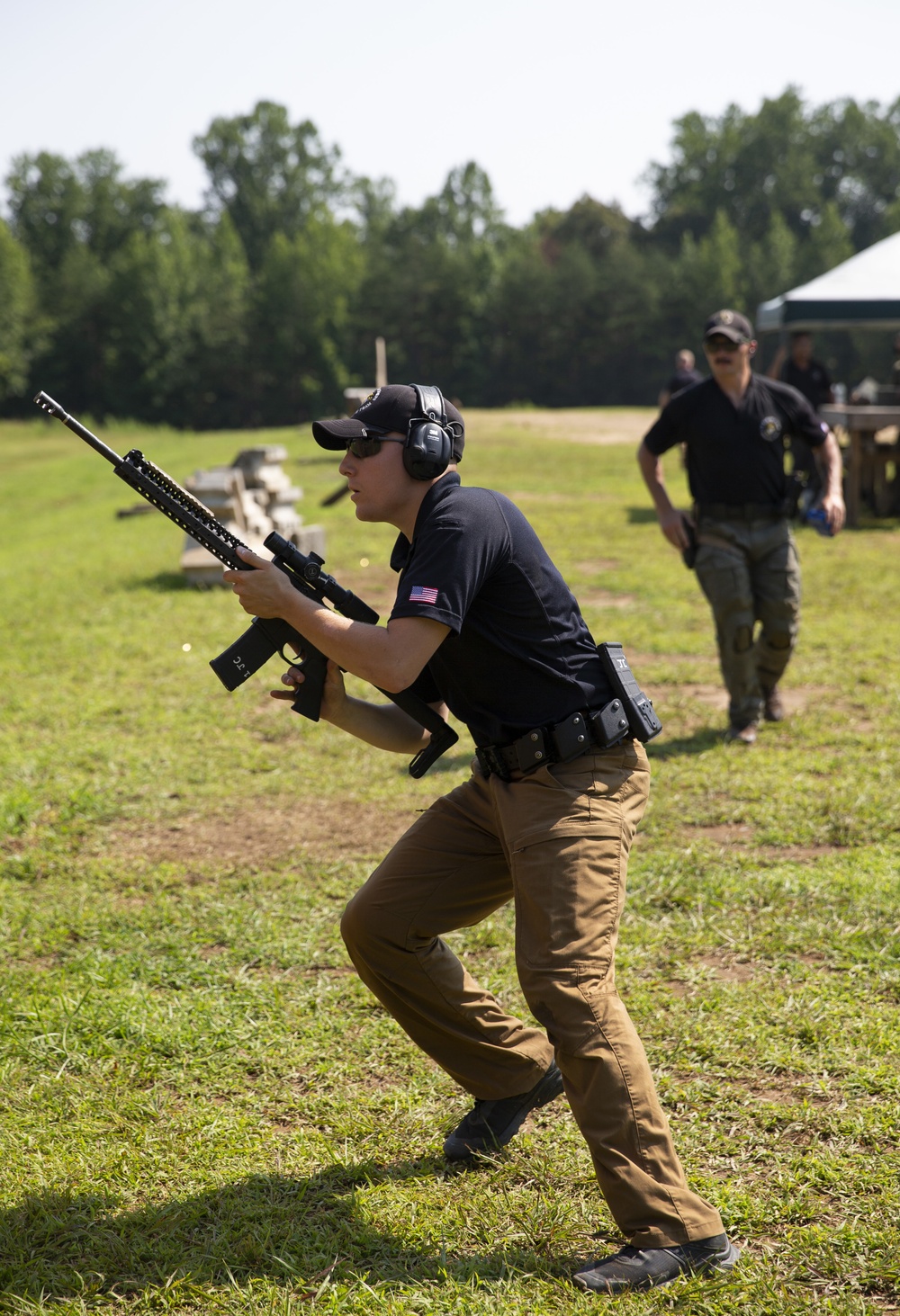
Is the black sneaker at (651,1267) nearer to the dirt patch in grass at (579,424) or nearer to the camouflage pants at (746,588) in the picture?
the camouflage pants at (746,588)

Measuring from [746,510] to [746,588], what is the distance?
0.48 metres

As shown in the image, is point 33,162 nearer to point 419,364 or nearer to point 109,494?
point 419,364

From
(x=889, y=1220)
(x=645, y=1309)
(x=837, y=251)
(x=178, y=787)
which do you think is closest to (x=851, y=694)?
(x=178, y=787)

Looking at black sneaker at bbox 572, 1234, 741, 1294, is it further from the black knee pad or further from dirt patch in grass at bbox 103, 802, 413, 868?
the black knee pad

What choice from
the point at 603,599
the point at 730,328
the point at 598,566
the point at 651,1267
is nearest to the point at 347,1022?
the point at 651,1267

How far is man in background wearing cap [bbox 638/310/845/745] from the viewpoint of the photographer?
7113 mm

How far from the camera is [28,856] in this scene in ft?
19.4

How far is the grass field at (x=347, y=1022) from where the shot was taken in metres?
3.13

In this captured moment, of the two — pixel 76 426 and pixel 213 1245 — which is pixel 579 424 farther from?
pixel 213 1245

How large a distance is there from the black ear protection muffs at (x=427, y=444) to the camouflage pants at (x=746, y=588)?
4.27 meters

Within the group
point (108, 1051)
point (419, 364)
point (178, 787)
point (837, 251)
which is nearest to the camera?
point (108, 1051)

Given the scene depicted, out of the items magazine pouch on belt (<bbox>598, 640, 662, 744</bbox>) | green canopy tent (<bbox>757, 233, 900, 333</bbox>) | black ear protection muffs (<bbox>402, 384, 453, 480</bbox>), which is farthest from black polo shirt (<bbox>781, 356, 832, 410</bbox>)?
black ear protection muffs (<bbox>402, 384, 453, 480</bbox>)

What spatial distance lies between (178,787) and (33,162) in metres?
93.8

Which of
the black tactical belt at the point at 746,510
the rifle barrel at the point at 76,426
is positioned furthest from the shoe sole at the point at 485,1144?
the black tactical belt at the point at 746,510
